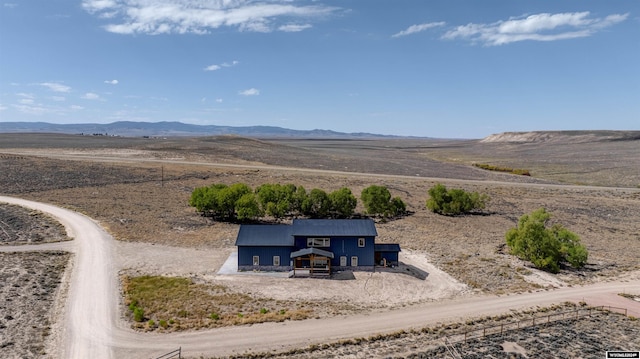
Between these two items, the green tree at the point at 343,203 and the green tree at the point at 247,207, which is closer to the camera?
the green tree at the point at 247,207

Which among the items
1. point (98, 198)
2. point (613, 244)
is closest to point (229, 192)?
point (98, 198)

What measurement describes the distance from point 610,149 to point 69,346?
192 m

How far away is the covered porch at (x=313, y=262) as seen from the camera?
38272 millimetres

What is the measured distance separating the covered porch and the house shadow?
17.1 feet

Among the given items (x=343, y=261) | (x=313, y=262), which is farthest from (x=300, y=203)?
(x=313, y=262)

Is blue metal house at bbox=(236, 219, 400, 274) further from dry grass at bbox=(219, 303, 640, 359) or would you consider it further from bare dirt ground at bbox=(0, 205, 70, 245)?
bare dirt ground at bbox=(0, 205, 70, 245)

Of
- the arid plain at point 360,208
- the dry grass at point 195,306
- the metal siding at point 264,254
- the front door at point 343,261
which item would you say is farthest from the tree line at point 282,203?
the dry grass at point 195,306

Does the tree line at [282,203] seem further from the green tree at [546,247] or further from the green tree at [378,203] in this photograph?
the green tree at [546,247]

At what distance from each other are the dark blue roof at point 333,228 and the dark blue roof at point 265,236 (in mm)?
960

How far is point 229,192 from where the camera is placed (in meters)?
58.6

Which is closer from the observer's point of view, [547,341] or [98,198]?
[547,341]

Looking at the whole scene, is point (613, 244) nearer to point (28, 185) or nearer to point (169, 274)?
point (169, 274)

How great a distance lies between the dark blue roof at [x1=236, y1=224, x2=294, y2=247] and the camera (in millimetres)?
39562

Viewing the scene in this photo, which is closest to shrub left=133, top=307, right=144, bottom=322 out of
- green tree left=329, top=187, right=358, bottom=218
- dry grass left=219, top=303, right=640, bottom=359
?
dry grass left=219, top=303, right=640, bottom=359
